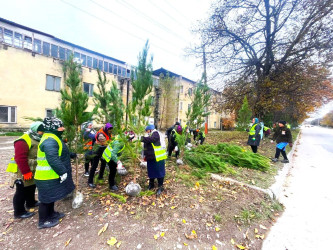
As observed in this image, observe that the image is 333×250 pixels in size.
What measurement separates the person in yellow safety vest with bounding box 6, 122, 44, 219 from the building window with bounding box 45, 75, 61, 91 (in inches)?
622

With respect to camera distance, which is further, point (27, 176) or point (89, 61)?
point (89, 61)

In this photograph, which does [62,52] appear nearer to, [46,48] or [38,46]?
[46,48]

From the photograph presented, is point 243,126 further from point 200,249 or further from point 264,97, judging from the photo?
point 200,249

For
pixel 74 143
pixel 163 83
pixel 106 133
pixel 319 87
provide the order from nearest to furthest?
pixel 74 143 → pixel 106 133 → pixel 319 87 → pixel 163 83

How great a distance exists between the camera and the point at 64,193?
271 centimetres

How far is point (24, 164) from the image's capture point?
2678 mm

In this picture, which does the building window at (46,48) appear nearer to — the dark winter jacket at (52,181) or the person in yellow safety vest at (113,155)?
the person in yellow safety vest at (113,155)

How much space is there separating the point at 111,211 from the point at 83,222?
0.50 meters

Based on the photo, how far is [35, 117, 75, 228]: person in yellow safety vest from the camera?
A: 2.45 m

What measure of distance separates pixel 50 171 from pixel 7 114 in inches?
628

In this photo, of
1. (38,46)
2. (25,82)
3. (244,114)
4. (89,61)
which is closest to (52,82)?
(25,82)

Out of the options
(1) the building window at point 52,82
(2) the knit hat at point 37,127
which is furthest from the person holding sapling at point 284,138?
(1) the building window at point 52,82

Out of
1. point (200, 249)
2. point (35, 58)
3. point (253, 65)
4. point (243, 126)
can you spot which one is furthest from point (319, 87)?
point (35, 58)

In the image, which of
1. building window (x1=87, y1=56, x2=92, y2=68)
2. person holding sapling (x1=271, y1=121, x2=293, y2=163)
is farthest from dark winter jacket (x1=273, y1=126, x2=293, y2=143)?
building window (x1=87, y1=56, x2=92, y2=68)
